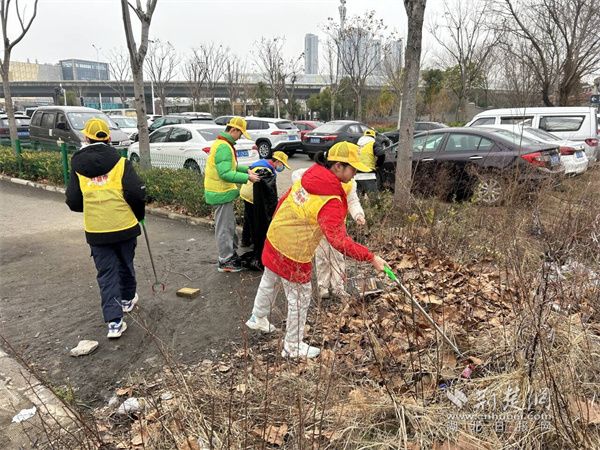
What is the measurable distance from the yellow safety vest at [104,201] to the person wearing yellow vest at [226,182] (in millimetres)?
1236

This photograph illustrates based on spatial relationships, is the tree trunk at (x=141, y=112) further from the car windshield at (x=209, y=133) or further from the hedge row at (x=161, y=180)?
the car windshield at (x=209, y=133)

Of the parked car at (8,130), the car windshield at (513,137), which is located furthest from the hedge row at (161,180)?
the parked car at (8,130)

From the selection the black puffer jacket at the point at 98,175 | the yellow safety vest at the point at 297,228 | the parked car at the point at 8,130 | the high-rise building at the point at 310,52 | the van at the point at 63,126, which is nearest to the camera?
the yellow safety vest at the point at 297,228

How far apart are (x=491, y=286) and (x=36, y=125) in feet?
45.1

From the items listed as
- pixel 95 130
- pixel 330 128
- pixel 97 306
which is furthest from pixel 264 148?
pixel 95 130

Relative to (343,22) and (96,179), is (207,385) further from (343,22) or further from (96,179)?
(343,22)

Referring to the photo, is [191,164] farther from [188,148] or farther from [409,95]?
[409,95]

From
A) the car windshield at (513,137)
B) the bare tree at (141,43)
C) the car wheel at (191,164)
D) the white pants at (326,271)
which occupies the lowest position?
the white pants at (326,271)

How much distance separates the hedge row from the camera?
24.5 ft

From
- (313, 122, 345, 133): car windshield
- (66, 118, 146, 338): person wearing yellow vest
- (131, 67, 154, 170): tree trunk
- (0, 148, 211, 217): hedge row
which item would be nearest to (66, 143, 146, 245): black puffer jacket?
(66, 118, 146, 338): person wearing yellow vest

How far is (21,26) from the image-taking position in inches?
425

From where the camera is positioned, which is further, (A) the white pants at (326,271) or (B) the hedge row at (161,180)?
(B) the hedge row at (161,180)

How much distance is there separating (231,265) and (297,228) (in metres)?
2.19

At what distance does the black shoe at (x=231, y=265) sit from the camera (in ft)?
17.0
